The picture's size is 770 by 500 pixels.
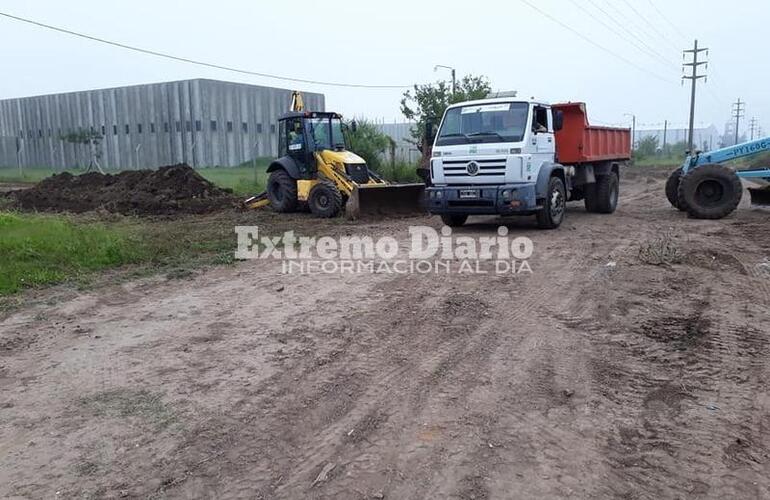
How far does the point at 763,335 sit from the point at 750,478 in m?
2.84

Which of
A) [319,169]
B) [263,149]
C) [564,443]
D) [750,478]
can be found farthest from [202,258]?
[263,149]

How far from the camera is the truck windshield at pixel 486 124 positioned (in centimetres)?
1168

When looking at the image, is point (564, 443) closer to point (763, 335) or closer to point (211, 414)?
point (211, 414)

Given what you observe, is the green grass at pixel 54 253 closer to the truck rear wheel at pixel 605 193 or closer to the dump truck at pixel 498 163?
the dump truck at pixel 498 163

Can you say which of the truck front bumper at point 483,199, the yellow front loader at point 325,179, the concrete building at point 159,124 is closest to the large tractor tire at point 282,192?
the yellow front loader at point 325,179

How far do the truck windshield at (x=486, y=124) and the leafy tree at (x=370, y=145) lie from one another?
12509 mm

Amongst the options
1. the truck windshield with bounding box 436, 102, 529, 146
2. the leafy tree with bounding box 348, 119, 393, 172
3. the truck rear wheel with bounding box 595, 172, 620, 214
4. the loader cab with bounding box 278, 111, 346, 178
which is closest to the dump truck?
the truck windshield with bounding box 436, 102, 529, 146

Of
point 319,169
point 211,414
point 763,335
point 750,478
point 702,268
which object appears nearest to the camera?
point 750,478

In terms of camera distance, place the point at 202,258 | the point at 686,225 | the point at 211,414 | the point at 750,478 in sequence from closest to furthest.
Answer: the point at 750,478 → the point at 211,414 → the point at 202,258 → the point at 686,225

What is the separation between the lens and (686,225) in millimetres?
13188

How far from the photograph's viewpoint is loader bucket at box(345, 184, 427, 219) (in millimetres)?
14703

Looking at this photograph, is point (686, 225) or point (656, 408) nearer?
point (656, 408)

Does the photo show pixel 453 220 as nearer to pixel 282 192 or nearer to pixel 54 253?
pixel 282 192

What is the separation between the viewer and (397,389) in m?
4.77
